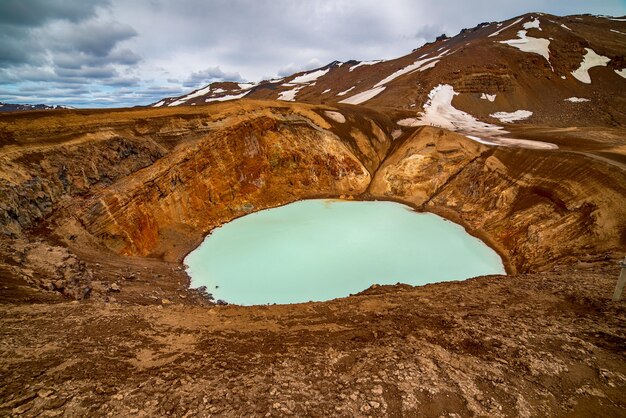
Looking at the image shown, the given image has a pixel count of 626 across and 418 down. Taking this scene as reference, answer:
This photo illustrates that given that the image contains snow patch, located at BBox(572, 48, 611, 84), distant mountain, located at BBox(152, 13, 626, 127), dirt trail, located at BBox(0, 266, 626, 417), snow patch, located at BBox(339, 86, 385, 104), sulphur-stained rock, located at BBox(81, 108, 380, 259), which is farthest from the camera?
snow patch, located at BBox(339, 86, 385, 104)

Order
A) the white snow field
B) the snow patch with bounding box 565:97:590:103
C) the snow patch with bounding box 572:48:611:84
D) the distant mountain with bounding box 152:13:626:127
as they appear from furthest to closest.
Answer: the snow patch with bounding box 572:48:611:84, the snow patch with bounding box 565:97:590:103, the distant mountain with bounding box 152:13:626:127, the white snow field

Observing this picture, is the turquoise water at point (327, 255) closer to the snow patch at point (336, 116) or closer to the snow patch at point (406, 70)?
the snow patch at point (336, 116)

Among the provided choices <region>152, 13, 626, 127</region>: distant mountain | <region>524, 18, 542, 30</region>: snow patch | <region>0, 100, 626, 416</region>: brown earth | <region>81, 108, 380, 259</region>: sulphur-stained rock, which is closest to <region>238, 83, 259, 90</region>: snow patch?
<region>152, 13, 626, 127</region>: distant mountain

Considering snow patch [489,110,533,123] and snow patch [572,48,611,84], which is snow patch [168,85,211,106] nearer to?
snow patch [489,110,533,123]

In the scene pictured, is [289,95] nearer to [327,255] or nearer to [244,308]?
[327,255]

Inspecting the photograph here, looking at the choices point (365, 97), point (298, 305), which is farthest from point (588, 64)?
point (298, 305)

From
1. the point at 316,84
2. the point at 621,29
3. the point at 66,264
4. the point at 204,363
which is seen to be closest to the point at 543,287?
the point at 204,363
